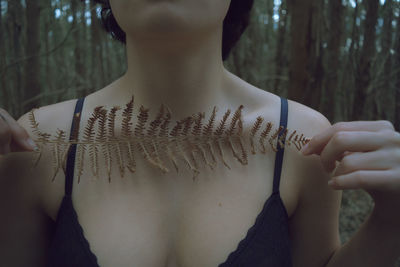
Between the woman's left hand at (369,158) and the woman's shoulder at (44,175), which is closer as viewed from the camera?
the woman's left hand at (369,158)

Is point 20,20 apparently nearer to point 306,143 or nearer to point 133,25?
point 133,25

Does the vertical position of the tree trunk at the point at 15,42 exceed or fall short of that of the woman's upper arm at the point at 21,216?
it exceeds it

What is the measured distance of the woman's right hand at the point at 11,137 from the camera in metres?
0.89

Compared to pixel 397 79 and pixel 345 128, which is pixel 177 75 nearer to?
pixel 345 128

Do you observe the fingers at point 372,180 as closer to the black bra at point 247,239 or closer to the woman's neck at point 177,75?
the black bra at point 247,239

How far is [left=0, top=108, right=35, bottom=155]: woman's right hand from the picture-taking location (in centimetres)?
89

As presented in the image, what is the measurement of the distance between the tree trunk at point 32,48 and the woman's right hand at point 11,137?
60.6 inches

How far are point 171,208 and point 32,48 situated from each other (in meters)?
1.94

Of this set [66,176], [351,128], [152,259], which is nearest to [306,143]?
[351,128]

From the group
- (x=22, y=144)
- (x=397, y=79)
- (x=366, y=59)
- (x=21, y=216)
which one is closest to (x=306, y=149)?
(x=22, y=144)

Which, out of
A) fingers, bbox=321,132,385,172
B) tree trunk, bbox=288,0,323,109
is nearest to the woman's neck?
fingers, bbox=321,132,385,172

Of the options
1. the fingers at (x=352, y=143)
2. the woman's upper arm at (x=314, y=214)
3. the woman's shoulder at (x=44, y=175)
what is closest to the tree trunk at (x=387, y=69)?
the woman's upper arm at (x=314, y=214)

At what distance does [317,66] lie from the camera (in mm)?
2248

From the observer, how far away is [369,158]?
86 centimetres
